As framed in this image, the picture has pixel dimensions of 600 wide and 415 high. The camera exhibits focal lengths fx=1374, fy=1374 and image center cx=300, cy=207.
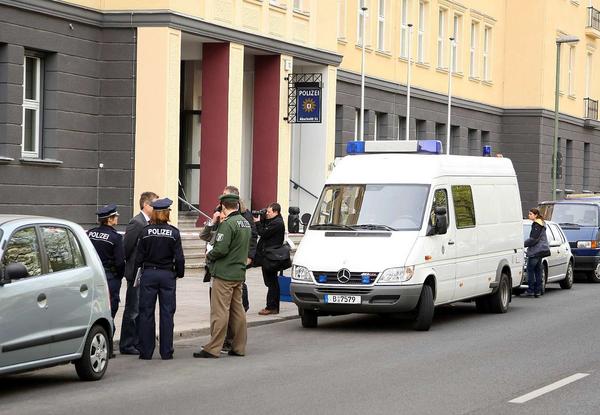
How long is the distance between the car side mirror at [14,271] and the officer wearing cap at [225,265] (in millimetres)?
3865

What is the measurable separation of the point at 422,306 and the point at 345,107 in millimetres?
20884

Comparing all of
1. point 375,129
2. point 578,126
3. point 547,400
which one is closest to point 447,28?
point 375,129

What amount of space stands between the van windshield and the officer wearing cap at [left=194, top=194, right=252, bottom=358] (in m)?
3.76

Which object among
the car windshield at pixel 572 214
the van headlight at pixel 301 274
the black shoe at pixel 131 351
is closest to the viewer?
the black shoe at pixel 131 351

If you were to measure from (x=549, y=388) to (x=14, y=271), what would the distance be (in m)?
4.91

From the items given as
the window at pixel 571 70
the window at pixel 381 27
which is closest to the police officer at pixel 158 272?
the window at pixel 381 27

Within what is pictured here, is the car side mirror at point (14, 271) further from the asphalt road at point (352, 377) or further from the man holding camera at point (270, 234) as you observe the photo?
the man holding camera at point (270, 234)

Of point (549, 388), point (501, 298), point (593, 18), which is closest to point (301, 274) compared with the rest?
point (501, 298)

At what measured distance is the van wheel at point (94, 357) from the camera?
12672 millimetres

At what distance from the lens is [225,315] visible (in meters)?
15.0

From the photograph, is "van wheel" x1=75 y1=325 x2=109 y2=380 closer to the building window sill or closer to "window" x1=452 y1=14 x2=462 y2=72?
the building window sill

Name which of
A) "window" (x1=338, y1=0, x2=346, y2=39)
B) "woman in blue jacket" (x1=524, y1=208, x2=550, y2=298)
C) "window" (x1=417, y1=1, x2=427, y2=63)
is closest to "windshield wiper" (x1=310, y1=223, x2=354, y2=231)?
"woman in blue jacket" (x1=524, y1=208, x2=550, y2=298)

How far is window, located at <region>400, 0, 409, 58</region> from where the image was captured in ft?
141

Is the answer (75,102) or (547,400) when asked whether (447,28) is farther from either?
(547,400)
